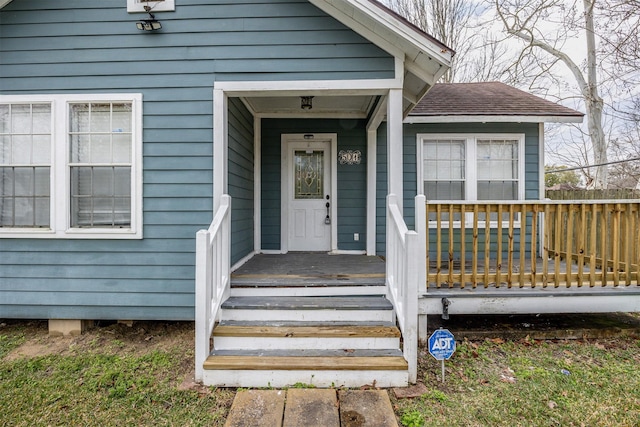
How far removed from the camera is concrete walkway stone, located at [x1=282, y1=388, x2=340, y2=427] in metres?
2.21

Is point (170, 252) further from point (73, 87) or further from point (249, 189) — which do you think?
point (73, 87)

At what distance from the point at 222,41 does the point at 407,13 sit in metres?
11.0

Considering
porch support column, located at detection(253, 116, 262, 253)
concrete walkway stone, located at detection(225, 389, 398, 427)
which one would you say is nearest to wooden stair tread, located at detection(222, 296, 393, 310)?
concrete walkway stone, located at detection(225, 389, 398, 427)

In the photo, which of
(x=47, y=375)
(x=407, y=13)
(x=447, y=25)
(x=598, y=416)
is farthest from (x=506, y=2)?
(x=47, y=375)

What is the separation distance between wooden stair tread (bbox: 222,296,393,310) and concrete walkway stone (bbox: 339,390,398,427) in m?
0.77

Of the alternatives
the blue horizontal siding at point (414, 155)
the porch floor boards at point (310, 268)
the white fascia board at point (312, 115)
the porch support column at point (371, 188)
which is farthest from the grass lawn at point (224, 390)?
the white fascia board at point (312, 115)

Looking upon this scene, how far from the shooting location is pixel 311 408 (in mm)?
2365

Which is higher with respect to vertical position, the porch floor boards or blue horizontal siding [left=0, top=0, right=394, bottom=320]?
blue horizontal siding [left=0, top=0, right=394, bottom=320]

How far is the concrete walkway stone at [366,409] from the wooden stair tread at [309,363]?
18 cm

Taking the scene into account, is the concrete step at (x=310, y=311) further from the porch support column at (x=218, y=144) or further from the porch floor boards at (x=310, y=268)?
the porch support column at (x=218, y=144)

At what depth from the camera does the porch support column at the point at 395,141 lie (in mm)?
3387

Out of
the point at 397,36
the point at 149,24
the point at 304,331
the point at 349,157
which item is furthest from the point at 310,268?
the point at 149,24

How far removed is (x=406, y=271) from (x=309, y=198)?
3.00m

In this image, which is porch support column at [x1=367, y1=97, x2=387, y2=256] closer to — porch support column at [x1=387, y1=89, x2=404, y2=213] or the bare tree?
porch support column at [x1=387, y1=89, x2=404, y2=213]
